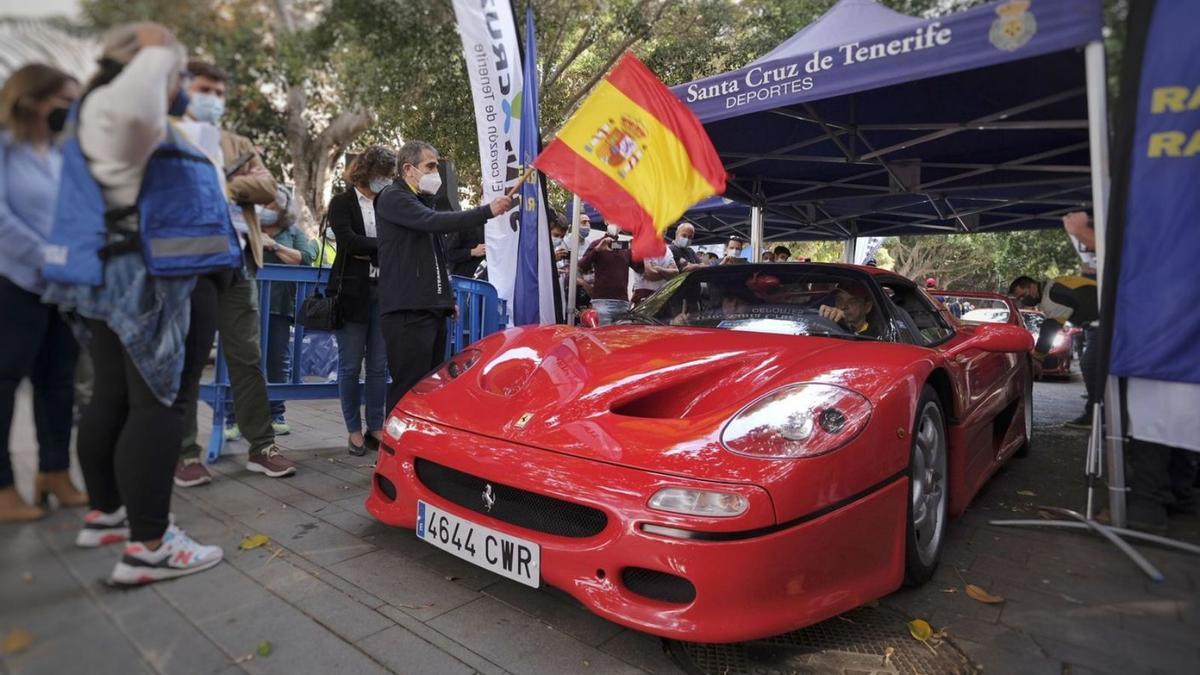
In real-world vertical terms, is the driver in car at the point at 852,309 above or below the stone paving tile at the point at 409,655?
above

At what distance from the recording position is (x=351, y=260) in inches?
141

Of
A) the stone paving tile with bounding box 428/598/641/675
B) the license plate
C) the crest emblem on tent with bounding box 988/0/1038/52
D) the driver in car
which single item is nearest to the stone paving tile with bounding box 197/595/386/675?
the stone paving tile with bounding box 428/598/641/675

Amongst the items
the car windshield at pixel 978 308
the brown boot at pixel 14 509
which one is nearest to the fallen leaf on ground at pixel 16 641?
the brown boot at pixel 14 509

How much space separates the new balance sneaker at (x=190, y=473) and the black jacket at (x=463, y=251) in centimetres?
476

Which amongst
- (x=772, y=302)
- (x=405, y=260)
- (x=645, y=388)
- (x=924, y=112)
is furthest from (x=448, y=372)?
(x=924, y=112)

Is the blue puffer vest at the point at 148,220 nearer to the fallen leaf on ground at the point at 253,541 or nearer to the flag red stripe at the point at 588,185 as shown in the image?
the fallen leaf on ground at the point at 253,541

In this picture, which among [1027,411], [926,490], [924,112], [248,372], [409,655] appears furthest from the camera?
[924,112]

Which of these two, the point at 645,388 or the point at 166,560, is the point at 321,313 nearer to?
the point at 645,388

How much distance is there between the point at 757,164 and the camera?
23.7ft

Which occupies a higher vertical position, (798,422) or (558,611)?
(798,422)

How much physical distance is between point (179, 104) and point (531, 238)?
4064 millimetres

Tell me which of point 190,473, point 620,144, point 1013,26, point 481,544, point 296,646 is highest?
point 1013,26

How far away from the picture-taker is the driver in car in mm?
2963

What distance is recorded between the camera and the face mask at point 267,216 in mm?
759
